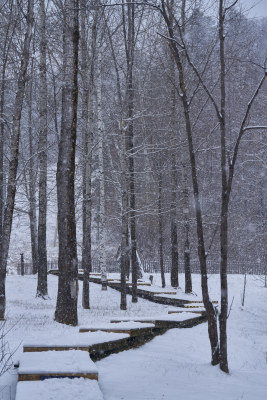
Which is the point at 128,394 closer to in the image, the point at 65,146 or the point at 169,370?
the point at 169,370

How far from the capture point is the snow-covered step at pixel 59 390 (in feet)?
11.4

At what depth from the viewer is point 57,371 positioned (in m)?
3.90

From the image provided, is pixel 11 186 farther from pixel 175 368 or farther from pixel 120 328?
pixel 175 368

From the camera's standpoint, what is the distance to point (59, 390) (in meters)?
3.62

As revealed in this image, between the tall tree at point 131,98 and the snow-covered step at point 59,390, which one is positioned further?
the tall tree at point 131,98

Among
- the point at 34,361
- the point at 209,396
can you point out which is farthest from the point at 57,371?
the point at 209,396

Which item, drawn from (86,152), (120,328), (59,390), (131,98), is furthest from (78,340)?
(131,98)

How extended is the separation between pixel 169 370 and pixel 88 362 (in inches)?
62.2

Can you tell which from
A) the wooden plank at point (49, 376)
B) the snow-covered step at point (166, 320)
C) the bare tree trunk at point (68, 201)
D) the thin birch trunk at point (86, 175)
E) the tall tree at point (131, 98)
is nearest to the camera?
the wooden plank at point (49, 376)

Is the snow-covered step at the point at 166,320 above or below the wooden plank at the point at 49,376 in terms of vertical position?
below

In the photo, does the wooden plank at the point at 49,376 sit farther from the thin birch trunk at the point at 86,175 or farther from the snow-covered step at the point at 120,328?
the thin birch trunk at the point at 86,175

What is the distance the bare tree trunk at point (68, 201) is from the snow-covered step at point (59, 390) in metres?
4.77

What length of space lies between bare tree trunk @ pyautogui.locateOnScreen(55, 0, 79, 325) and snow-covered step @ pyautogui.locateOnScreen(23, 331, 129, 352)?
262cm

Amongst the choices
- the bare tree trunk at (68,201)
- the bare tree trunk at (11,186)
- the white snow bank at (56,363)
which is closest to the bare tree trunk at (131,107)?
the bare tree trunk at (11,186)
